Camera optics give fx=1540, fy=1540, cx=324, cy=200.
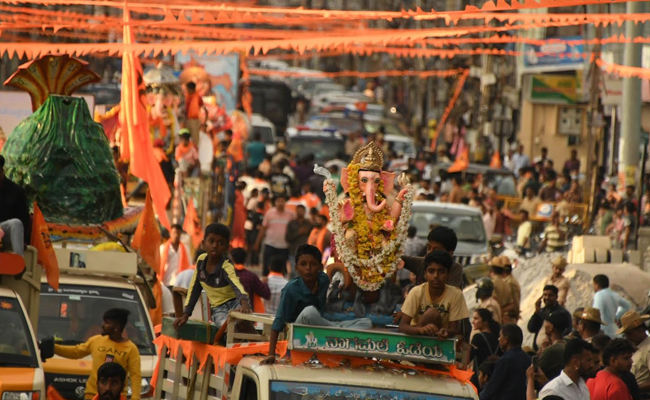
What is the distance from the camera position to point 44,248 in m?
12.5

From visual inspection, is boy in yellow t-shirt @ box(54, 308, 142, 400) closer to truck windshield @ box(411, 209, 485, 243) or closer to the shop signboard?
truck windshield @ box(411, 209, 485, 243)

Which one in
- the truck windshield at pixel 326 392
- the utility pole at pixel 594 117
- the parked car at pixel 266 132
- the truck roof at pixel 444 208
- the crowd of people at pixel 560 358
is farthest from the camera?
the parked car at pixel 266 132

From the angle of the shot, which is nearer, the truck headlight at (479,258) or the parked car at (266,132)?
the truck headlight at (479,258)

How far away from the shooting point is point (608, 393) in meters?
10.7

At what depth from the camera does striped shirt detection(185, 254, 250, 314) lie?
36.7 ft

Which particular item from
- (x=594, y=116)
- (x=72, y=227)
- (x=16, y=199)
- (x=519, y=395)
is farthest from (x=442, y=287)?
(x=594, y=116)

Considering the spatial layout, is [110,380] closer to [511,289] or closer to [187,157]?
[511,289]

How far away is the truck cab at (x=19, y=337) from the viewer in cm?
1072

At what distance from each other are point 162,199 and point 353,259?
33.3 ft

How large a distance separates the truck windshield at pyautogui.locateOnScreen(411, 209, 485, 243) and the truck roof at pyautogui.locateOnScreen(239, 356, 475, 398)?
1399cm

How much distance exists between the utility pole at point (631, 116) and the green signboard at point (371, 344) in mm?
16689

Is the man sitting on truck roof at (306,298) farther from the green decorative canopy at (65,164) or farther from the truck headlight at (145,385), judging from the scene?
the green decorative canopy at (65,164)

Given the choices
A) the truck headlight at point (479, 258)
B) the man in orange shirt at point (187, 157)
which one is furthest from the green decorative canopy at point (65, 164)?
the man in orange shirt at point (187, 157)

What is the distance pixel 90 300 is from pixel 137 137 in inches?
261
